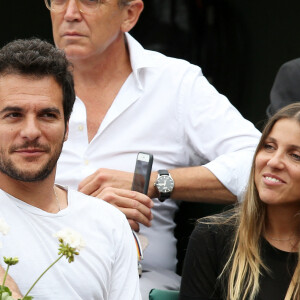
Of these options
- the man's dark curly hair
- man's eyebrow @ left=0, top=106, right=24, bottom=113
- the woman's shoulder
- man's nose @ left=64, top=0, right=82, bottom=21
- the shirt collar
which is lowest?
the woman's shoulder

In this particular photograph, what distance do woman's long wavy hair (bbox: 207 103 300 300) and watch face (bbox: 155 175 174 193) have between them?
296mm

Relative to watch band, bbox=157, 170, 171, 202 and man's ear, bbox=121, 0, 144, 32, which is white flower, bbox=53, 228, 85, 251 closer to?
watch band, bbox=157, 170, 171, 202

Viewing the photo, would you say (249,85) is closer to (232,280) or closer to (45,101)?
(232,280)

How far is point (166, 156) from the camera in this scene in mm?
4309

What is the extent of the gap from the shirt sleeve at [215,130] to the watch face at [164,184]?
22 cm

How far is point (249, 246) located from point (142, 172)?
20.6 inches

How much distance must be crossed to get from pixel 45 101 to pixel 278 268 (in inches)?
46.1

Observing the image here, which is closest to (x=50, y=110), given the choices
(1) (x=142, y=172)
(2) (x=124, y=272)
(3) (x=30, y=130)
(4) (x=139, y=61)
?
(3) (x=30, y=130)

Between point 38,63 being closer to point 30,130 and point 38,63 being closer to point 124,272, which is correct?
point 30,130

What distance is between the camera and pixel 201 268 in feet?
12.5

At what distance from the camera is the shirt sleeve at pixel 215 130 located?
426 centimetres

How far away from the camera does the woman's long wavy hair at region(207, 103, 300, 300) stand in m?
3.69

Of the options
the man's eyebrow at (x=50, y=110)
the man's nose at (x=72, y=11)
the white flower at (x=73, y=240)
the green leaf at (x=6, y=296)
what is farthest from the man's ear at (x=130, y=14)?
the green leaf at (x=6, y=296)

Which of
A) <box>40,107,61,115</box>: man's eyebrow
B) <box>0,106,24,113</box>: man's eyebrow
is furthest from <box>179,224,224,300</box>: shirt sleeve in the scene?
<box>0,106,24,113</box>: man's eyebrow
